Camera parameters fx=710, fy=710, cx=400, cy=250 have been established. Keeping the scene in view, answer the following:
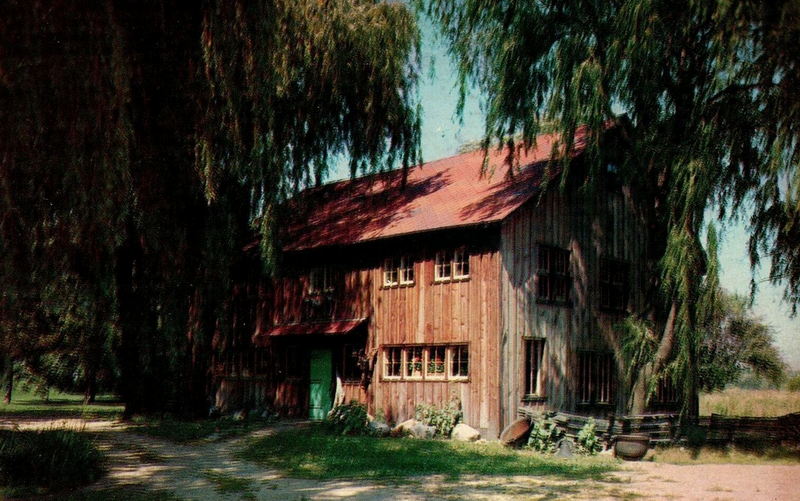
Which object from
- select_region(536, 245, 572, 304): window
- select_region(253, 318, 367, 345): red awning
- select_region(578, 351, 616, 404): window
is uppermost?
select_region(536, 245, 572, 304): window

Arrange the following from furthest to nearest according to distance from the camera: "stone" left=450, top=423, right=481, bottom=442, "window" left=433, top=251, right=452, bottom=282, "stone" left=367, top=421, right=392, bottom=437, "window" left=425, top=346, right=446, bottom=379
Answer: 1. "window" left=433, top=251, right=452, bottom=282
2. "window" left=425, top=346, right=446, bottom=379
3. "stone" left=367, top=421, right=392, bottom=437
4. "stone" left=450, top=423, right=481, bottom=442

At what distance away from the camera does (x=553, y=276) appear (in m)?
20.4

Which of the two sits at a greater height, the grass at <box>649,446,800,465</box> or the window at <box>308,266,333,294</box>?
the window at <box>308,266,333,294</box>

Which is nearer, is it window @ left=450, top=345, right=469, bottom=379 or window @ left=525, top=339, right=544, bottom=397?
window @ left=450, top=345, right=469, bottom=379

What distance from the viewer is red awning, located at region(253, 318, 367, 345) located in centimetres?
2133

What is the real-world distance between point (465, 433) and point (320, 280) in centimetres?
794

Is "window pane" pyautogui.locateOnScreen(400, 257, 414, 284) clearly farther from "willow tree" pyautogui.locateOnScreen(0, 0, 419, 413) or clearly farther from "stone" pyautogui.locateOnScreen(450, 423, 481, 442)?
"willow tree" pyautogui.locateOnScreen(0, 0, 419, 413)

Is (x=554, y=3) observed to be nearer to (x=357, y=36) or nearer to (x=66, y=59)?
(x=357, y=36)

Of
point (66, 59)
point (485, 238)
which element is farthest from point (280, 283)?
point (66, 59)

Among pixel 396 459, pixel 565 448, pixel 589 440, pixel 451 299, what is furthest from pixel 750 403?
pixel 396 459

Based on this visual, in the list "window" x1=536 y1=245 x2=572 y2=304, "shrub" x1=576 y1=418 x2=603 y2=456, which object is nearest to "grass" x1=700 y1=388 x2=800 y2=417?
"window" x1=536 y1=245 x2=572 y2=304

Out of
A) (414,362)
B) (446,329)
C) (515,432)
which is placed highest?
(446,329)

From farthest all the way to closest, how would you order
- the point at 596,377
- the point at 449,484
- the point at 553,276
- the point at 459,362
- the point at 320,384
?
the point at 320,384 → the point at 596,377 → the point at 553,276 → the point at 459,362 → the point at 449,484

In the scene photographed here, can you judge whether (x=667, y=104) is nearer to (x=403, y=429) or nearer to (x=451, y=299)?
(x=451, y=299)
